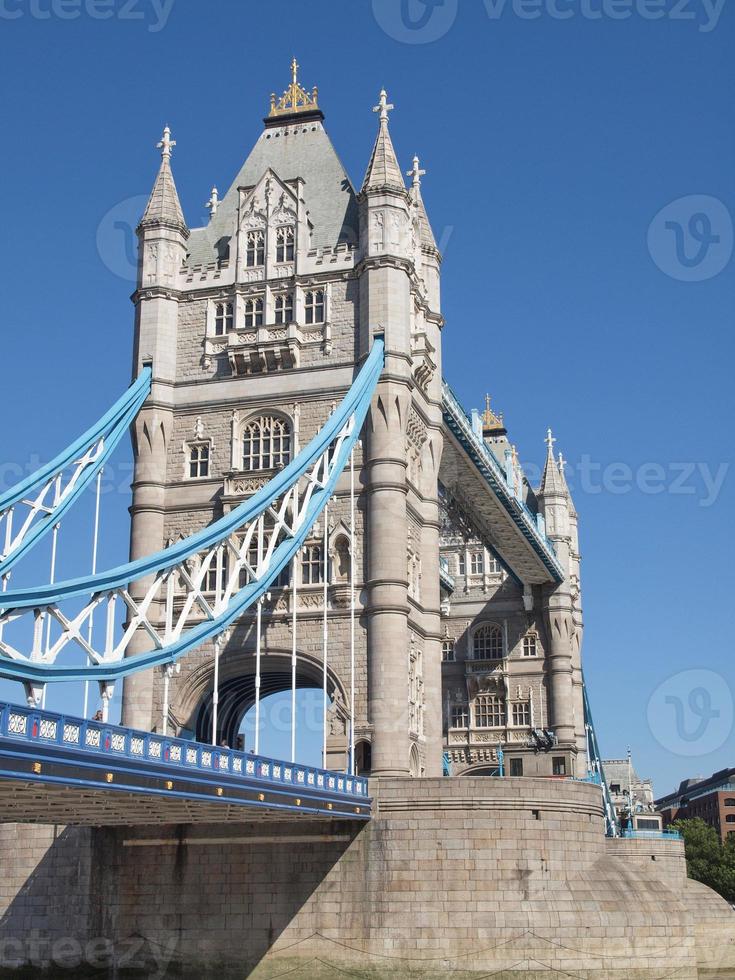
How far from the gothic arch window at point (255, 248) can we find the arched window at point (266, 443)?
5.74m

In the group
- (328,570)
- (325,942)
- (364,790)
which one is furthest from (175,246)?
(325,942)

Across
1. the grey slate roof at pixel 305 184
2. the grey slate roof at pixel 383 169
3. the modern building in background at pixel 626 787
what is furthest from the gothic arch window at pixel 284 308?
the modern building in background at pixel 626 787

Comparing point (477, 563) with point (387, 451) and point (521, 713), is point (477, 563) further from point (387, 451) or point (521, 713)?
point (387, 451)

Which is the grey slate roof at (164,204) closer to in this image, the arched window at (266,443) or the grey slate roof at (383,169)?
the grey slate roof at (383,169)

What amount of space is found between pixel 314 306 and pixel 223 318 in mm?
3105

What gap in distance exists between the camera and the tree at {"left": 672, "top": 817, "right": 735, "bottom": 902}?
8001 centimetres

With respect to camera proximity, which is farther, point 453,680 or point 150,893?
point 453,680

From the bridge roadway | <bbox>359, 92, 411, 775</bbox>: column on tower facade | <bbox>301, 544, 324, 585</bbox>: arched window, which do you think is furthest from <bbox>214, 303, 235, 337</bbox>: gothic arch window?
the bridge roadway

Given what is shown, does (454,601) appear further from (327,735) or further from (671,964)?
(671,964)

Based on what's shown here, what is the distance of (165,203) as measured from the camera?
143 ft

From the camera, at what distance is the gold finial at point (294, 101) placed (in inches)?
1850

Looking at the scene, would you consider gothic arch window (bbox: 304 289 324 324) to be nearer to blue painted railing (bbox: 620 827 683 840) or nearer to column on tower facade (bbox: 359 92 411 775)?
column on tower facade (bbox: 359 92 411 775)

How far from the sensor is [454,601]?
67062mm

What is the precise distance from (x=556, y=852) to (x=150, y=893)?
1072cm
